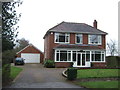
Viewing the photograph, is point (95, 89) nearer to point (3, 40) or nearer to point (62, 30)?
point (3, 40)

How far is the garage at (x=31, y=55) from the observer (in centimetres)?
4988

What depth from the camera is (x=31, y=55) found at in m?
50.5

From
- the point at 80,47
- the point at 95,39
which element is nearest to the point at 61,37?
the point at 80,47

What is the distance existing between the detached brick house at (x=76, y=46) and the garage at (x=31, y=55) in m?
14.6

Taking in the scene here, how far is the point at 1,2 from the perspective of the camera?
14562mm

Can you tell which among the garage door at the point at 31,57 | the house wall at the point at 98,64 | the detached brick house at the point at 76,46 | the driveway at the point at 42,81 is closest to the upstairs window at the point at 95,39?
the detached brick house at the point at 76,46

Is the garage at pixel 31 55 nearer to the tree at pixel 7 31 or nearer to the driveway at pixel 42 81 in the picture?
the driveway at pixel 42 81

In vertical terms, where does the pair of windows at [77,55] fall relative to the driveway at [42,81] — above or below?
above

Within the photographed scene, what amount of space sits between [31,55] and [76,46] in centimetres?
1765

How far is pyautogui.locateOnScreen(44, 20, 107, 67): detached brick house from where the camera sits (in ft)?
113

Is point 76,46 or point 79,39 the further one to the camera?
point 79,39

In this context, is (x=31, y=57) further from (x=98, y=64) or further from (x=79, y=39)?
(x=98, y=64)

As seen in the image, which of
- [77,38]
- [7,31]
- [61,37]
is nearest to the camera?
[7,31]

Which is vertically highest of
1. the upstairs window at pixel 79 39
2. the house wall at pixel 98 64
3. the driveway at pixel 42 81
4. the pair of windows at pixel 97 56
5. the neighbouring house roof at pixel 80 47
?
the upstairs window at pixel 79 39
